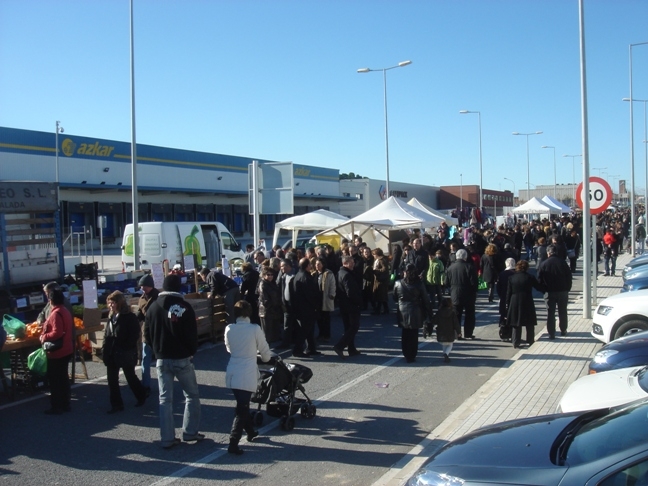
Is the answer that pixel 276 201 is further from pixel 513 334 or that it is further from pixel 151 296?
pixel 151 296

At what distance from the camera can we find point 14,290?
13234 millimetres

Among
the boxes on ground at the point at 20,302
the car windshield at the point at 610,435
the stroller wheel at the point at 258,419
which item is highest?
the boxes on ground at the point at 20,302

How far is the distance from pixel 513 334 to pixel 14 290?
1010 cm

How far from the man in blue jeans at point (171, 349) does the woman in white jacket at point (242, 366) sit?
457 millimetres

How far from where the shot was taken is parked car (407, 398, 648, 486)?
3430 millimetres

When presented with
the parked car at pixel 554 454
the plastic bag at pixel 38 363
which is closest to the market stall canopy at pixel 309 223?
the plastic bag at pixel 38 363

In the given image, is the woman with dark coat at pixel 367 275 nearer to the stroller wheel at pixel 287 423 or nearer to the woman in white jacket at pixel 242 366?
the stroller wheel at pixel 287 423

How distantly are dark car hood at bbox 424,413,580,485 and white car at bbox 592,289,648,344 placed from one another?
659cm

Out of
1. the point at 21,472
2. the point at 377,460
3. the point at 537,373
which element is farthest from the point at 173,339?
the point at 537,373

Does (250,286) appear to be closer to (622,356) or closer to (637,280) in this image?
(622,356)

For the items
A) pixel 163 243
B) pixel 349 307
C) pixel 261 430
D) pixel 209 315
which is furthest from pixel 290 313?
pixel 163 243

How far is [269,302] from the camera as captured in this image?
11391 millimetres

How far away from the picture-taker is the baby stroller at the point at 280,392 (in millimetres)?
7426

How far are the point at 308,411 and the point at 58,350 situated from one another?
10.7 ft
